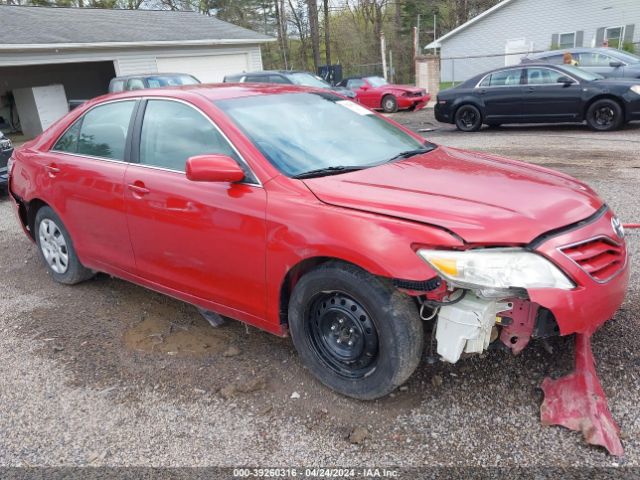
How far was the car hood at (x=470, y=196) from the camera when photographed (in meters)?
2.52

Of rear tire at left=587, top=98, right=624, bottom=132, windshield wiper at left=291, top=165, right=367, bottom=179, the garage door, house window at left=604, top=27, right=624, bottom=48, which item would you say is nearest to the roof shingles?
the garage door

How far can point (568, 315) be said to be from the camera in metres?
2.46

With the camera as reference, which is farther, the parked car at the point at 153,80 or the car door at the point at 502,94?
→ the parked car at the point at 153,80

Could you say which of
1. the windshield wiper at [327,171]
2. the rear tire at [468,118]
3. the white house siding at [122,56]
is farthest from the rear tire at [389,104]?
the windshield wiper at [327,171]

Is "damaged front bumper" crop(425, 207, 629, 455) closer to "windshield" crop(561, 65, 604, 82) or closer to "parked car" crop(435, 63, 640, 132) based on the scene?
"parked car" crop(435, 63, 640, 132)

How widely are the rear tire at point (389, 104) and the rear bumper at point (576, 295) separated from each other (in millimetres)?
16760

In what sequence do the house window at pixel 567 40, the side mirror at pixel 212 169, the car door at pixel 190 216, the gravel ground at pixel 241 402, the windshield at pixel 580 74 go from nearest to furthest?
1. the gravel ground at pixel 241 402
2. the side mirror at pixel 212 169
3. the car door at pixel 190 216
4. the windshield at pixel 580 74
5. the house window at pixel 567 40

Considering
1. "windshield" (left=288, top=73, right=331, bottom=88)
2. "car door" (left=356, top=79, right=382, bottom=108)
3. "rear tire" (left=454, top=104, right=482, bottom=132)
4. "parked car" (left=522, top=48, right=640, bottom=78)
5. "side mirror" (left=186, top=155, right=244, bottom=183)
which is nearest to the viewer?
"side mirror" (left=186, top=155, right=244, bottom=183)

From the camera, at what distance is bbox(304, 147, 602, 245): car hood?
8.27ft

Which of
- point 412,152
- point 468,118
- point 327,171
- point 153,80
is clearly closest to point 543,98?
point 468,118

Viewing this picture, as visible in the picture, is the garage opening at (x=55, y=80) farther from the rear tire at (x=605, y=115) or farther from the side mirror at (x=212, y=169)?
the side mirror at (x=212, y=169)

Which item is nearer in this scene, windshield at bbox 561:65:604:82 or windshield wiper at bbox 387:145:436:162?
windshield wiper at bbox 387:145:436:162

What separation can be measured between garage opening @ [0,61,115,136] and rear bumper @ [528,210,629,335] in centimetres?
2324

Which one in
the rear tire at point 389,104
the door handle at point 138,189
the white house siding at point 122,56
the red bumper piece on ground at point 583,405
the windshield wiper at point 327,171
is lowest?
the rear tire at point 389,104
